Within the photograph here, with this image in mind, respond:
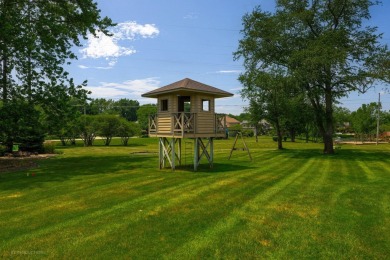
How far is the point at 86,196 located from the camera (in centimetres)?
1067

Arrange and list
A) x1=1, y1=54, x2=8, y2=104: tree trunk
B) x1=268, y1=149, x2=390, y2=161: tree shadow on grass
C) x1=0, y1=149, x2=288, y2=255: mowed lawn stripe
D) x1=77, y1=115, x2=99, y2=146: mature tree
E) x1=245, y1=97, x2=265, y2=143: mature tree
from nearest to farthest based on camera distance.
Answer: x1=0, y1=149, x2=288, y2=255: mowed lawn stripe
x1=1, y1=54, x2=8, y2=104: tree trunk
x1=268, y1=149, x2=390, y2=161: tree shadow on grass
x1=245, y1=97, x2=265, y2=143: mature tree
x1=77, y1=115, x2=99, y2=146: mature tree

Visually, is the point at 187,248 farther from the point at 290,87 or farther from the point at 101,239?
the point at 290,87

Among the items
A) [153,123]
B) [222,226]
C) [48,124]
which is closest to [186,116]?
[153,123]

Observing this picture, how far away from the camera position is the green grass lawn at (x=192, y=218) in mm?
6348

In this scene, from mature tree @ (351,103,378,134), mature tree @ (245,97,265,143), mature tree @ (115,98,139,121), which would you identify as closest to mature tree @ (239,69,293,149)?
mature tree @ (245,97,265,143)

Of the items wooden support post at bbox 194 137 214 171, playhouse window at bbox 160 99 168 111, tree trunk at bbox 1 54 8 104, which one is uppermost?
tree trunk at bbox 1 54 8 104

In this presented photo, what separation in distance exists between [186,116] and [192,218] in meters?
8.71

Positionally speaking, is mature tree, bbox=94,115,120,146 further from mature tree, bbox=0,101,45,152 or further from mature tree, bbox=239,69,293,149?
mature tree, bbox=0,101,45,152

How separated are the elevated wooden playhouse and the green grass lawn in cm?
367

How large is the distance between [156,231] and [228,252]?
6.54 ft

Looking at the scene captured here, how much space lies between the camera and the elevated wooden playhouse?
1639 cm

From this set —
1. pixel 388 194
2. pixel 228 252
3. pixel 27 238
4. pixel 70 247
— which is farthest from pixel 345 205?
pixel 27 238

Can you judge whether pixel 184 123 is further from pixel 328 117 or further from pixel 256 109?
pixel 256 109

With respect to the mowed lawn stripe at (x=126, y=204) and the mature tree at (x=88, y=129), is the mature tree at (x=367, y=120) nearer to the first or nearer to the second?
the mature tree at (x=88, y=129)
